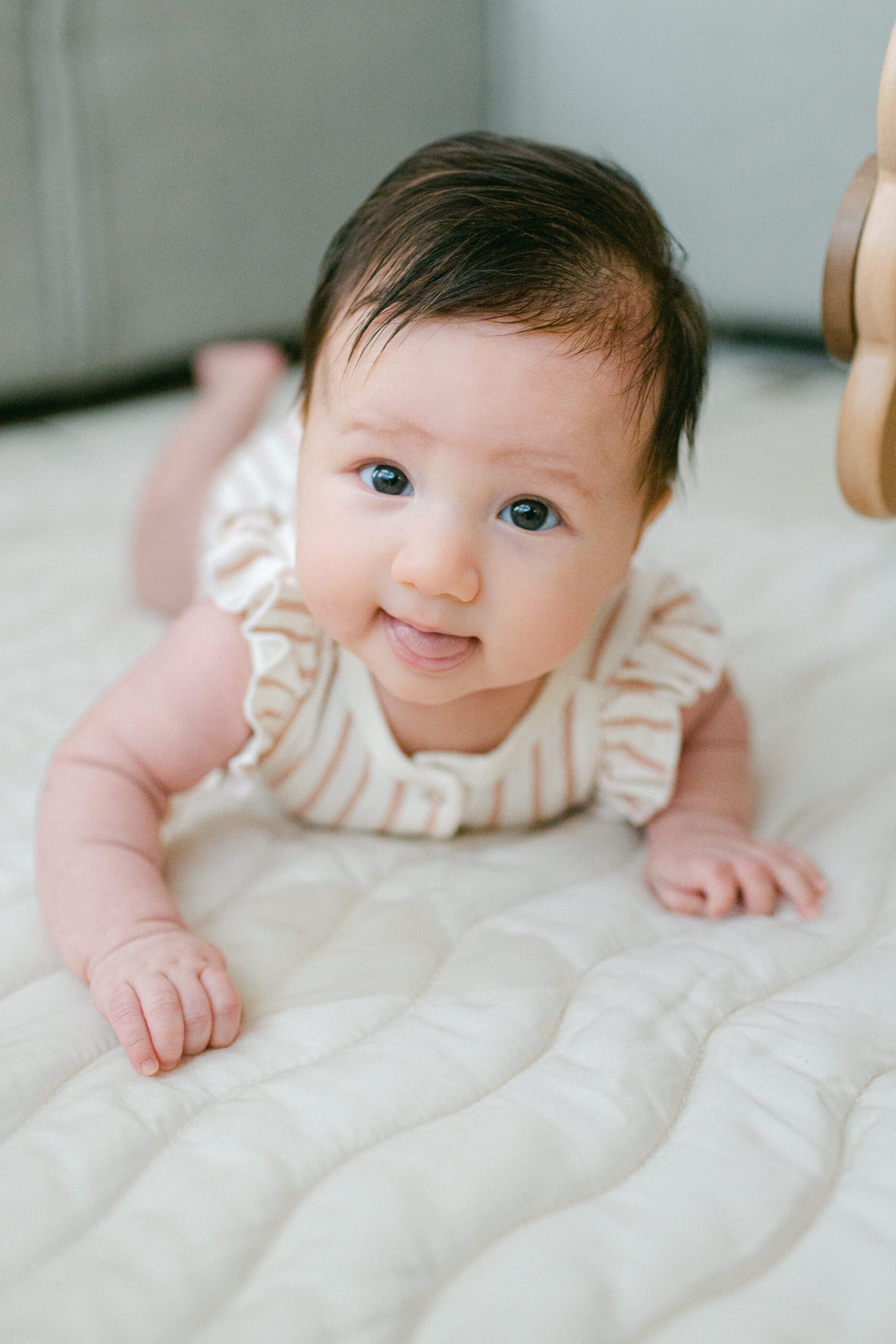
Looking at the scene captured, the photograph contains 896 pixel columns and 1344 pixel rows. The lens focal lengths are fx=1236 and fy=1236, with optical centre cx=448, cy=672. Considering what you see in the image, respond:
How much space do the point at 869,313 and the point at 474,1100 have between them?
0.39 m

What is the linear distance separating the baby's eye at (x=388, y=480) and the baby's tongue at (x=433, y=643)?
62 millimetres

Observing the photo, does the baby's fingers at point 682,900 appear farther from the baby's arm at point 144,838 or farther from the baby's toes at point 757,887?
the baby's arm at point 144,838

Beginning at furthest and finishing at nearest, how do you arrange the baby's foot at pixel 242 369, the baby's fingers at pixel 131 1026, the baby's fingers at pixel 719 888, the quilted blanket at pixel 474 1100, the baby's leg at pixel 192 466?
the baby's foot at pixel 242 369
the baby's leg at pixel 192 466
the baby's fingers at pixel 719 888
the baby's fingers at pixel 131 1026
the quilted blanket at pixel 474 1100

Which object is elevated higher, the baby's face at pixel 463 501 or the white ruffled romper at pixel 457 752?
the baby's face at pixel 463 501

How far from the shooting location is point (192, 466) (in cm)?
107

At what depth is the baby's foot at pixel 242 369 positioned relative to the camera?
1.21m

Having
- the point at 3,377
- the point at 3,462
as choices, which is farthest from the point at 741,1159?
the point at 3,377

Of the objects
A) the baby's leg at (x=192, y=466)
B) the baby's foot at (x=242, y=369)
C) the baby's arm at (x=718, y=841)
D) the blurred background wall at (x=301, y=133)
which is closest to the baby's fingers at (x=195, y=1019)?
the baby's arm at (x=718, y=841)

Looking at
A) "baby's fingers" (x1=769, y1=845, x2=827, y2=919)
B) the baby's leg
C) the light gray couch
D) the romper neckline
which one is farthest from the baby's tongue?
the light gray couch

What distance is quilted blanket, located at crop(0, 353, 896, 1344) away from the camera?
0.38 metres

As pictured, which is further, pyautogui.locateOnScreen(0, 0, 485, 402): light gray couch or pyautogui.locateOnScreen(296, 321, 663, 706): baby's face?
pyautogui.locateOnScreen(0, 0, 485, 402): light gray couch

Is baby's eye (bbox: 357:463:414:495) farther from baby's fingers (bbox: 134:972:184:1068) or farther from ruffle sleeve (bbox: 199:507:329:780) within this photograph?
baby's fingers (bbox: 134:972:184:1068)

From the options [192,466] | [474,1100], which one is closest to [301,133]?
[192,466]

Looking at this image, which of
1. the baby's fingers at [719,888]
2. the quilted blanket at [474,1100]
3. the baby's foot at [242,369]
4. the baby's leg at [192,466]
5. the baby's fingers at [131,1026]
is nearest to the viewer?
the quilted blanket at [474,1100]
